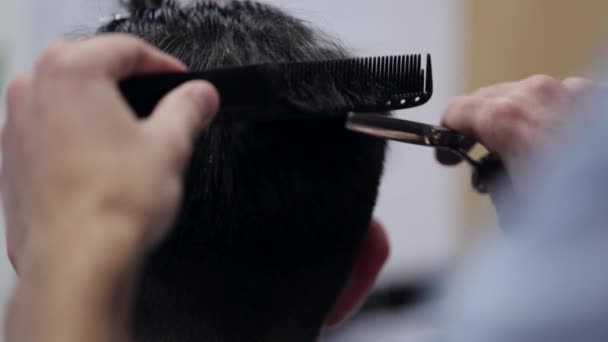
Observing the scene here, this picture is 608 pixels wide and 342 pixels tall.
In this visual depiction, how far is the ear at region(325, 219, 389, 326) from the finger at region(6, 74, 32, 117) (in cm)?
33

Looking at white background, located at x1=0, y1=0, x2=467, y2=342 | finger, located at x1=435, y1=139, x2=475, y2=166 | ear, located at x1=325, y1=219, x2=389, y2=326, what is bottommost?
white background, located at x1=0, y1=0, x2=467, y2=342

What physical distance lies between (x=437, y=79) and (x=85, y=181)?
131cm

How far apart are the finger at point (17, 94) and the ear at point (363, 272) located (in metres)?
0.33

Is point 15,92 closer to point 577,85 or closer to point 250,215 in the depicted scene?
point 250,215

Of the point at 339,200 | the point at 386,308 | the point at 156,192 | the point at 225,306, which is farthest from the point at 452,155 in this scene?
the point at 386,308

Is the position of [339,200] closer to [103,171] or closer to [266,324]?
[266,324]

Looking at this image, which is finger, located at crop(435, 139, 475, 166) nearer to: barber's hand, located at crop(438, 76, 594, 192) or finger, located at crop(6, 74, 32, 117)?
barber's hand, located at crop(438, 76, 594, 192)

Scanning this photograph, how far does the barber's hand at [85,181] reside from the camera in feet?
0.97

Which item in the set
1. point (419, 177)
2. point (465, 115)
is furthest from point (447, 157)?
point (419, 177)

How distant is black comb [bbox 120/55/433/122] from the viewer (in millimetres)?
401

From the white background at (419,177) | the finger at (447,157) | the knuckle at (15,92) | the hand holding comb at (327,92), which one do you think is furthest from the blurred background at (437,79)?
the knuckle at (15,92)

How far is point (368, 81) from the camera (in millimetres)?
506

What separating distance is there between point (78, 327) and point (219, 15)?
336 mm

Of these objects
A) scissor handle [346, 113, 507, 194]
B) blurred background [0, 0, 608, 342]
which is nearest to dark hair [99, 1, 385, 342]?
scissor handle [346, 113, 507, 194]
